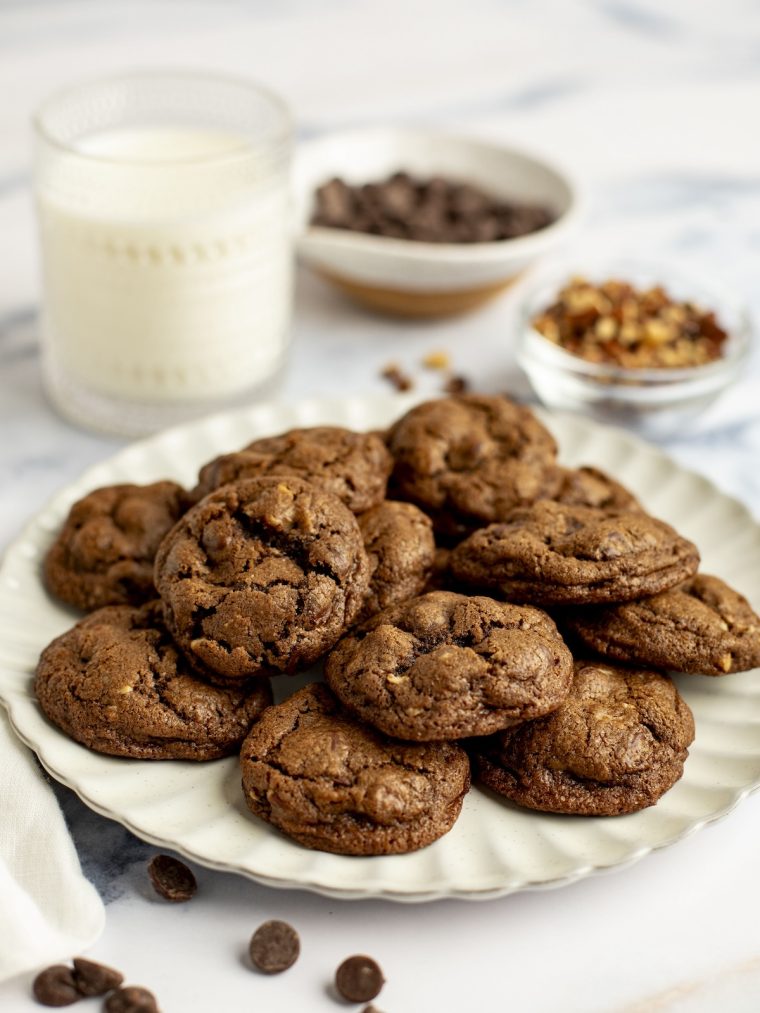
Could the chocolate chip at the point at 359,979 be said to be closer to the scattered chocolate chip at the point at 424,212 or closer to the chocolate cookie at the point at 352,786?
the chocolate cookie at the point at 352,786

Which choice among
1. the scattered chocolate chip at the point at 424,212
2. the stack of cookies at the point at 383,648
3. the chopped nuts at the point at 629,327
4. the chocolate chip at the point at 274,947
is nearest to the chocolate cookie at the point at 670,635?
the stack of cookies at the point at 383,648

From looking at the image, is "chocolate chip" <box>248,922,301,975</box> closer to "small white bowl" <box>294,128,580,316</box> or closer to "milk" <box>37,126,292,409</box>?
"milk" <box>37,126,292,409</box>

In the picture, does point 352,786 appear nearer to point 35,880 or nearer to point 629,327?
point 35,880

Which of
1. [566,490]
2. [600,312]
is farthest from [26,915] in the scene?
[600,312]

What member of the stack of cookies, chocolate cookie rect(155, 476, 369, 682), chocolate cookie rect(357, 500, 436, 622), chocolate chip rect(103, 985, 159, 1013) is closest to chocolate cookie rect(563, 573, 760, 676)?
the stack of cookies

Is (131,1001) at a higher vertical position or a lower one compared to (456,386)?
higher

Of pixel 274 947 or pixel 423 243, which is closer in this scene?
pixel 274 947

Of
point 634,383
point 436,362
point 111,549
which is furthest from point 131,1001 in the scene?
point 436,362
